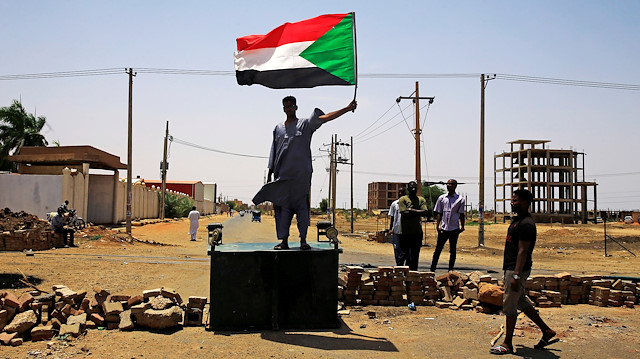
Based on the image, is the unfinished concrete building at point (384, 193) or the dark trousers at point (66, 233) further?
the unfinished concrete building at point (384, 193)

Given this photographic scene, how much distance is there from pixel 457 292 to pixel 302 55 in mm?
4399

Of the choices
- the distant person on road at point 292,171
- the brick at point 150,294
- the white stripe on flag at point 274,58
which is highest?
the white stripe on flag at point 274,58

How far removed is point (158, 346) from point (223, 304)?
88cm

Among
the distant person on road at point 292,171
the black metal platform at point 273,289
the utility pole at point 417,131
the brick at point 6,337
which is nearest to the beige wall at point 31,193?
the utility pole at point 417,131

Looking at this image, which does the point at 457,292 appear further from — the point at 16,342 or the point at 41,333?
the point at 16,342

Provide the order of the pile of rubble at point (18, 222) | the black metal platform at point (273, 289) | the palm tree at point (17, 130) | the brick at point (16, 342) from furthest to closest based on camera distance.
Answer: the palm tree at point (17, 130), the pile of rubble at point (18, 222), the black metal platform at point (273, 289), the brick at point (16, 342)

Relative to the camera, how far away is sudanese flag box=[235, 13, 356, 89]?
6.77 meters

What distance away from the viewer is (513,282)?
5430mm

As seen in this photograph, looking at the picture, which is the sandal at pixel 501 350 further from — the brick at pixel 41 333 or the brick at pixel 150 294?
the brick at pixel 41 333

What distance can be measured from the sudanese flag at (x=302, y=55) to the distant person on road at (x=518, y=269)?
2.59m

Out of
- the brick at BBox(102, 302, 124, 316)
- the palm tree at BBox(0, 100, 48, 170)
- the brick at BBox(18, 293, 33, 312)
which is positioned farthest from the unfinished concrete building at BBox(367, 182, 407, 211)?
the brick at BBox(18, 293, 33, 312)

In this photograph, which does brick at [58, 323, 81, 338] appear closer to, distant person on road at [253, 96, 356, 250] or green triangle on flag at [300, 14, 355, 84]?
distant person on road at [253, 96, 356, 250]

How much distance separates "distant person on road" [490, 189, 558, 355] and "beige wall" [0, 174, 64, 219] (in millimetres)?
28823

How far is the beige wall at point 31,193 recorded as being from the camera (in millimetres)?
29234
